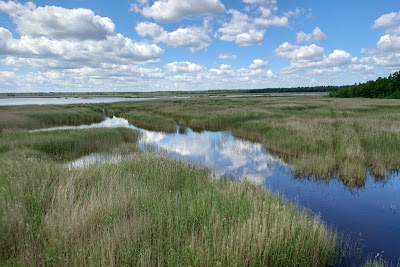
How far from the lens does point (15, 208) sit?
6.76m

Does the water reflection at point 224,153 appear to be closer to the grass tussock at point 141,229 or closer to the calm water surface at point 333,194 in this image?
the calm water surface at point 333,194

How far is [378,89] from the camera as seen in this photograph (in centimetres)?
9012

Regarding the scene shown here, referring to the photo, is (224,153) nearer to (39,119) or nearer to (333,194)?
(333,194)

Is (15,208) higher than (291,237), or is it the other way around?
(15,208)

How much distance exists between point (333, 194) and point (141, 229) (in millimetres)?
8843

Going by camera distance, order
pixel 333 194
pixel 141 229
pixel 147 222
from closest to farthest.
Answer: pixel 141 229
pixel 147 222
pixel 333 194

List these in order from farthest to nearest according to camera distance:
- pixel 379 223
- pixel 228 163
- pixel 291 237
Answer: pixel 228 163, pixel 379 223, pixel 291 237

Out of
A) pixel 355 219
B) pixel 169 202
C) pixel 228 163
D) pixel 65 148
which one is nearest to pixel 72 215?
pixel 169 202

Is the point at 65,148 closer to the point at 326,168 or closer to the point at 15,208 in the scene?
the point at 15,208

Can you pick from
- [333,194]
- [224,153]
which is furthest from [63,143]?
[333,194]

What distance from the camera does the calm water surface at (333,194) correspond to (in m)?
8.24

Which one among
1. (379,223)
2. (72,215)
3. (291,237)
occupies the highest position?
(72,215)

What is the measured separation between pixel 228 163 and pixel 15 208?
12103 millimetres

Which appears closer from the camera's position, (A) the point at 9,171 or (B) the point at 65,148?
(A) the point at 9,171
